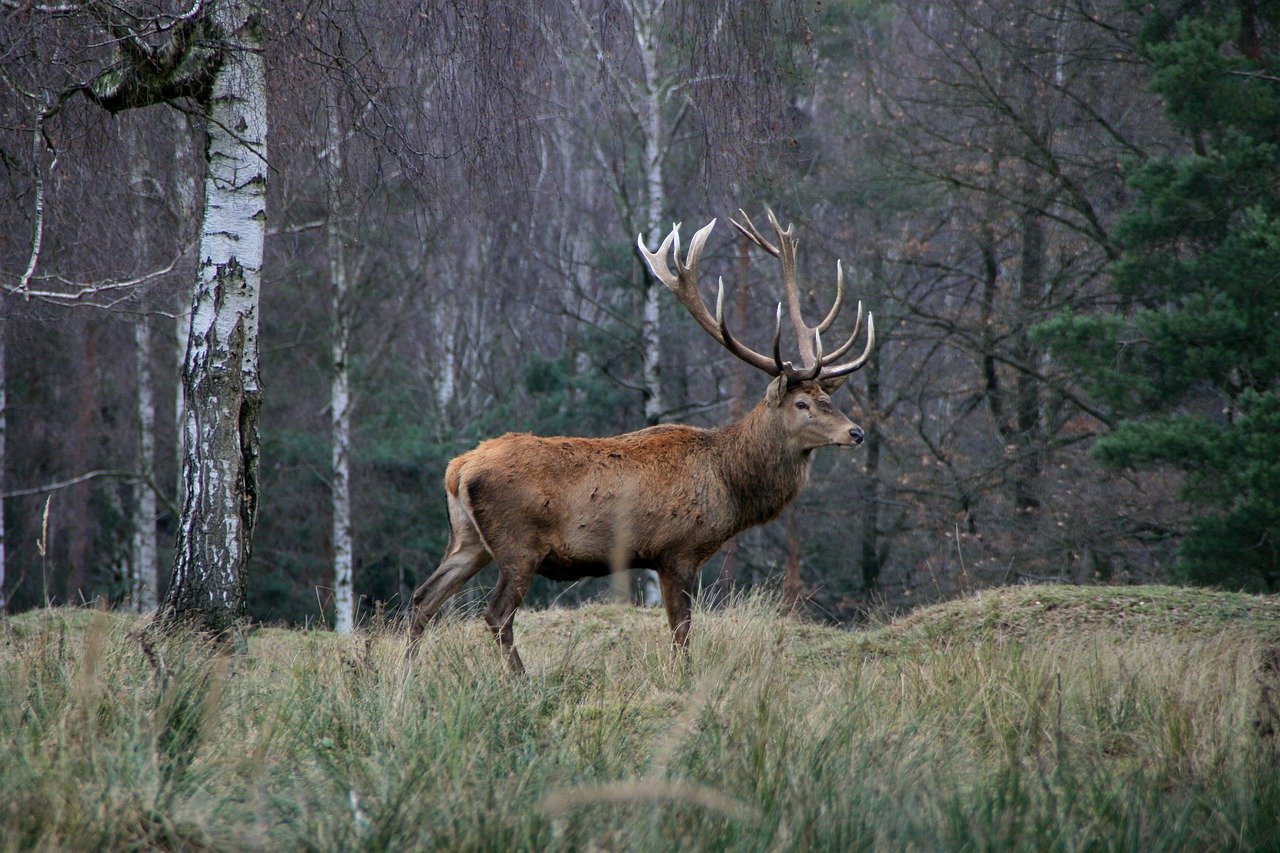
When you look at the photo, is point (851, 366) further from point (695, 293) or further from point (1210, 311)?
point (1210, 311)

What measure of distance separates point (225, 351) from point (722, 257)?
34.0 feet

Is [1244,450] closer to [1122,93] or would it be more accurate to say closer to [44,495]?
[1122,93]

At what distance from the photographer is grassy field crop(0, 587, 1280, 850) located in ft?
9.83

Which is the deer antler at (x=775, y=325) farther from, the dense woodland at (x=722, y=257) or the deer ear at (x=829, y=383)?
the dense woodland at (x=722, y=257)

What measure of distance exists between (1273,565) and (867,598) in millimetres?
6214

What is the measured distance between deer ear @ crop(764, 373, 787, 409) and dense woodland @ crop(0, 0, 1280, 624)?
3.61ft

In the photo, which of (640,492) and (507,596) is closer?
(507,596)

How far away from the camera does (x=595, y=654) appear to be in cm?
593

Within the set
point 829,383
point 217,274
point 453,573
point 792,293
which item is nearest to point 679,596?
point 453,573

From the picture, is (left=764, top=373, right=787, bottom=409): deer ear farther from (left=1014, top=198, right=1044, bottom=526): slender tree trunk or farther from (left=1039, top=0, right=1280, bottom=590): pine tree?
(left=1014, top=198, right=1044, bottom=526): slender tree trunk

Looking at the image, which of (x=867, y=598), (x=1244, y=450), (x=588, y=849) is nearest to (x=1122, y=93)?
(x=1244, y=450)

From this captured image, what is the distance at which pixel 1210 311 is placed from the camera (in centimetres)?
1164

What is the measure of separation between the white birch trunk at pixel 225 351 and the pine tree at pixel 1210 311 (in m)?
9.01

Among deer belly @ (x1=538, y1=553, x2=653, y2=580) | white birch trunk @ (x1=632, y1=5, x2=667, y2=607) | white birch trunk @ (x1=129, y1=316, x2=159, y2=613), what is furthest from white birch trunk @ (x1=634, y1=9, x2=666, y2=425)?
deer belly @ (x1=538, y1=553, x2=653, y2=580)
